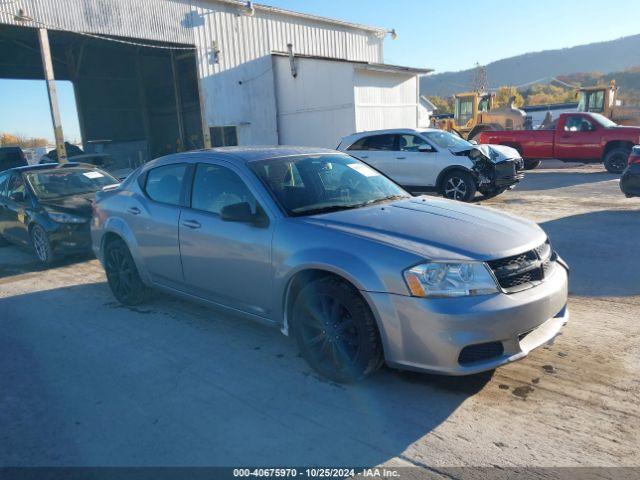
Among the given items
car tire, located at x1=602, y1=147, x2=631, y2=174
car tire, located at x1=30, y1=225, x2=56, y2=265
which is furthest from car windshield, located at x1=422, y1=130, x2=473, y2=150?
car tire, located at x1=30, y1=225, x2=56, y2=265

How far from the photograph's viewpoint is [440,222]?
355 centimetres

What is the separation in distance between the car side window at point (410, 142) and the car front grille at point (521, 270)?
788cm

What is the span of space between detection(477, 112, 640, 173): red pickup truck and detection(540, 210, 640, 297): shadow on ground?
6.51 m

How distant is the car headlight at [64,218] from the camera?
286 inches

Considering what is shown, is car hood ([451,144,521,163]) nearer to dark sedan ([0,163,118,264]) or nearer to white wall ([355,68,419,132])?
dark sedan ([0,163,118,264])

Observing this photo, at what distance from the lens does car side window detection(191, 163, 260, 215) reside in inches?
159

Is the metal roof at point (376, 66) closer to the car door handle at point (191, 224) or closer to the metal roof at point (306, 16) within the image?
the metal roof at point (306, 16)

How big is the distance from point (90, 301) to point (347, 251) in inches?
148

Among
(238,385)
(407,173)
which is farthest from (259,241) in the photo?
(407,173)

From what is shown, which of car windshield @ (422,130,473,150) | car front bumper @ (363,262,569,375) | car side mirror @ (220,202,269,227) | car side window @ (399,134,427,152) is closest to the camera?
car front bumper @ (363,262,569,375)

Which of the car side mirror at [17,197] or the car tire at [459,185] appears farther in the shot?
the car tire at [459,185]

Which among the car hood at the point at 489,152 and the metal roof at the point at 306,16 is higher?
the metal roof at the point at 306,16

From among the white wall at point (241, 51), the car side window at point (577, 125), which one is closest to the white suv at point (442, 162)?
the car side window at point (577, 125)

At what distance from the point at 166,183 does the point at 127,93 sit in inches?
1157
